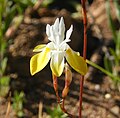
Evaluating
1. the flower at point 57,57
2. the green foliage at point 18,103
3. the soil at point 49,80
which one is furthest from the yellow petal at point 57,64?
the soil at point 49,80

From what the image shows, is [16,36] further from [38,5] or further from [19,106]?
[19,106]

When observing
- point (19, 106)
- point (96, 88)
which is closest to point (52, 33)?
point (19, 106)

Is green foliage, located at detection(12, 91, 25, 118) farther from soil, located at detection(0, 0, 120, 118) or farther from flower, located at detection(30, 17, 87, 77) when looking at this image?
flower, located at detection(30, 17, 87, 77)

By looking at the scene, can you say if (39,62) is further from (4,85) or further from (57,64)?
(4,85)

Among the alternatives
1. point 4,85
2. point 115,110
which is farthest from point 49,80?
point 115,110

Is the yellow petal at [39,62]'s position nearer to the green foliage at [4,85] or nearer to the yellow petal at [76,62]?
the yellow petal at [76,62]

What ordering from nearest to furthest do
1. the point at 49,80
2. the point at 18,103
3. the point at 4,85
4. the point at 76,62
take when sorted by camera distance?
the point at 76,62
the point at 18,103
the point at 4,85
the point at 49,80

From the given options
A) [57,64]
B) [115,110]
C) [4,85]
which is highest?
[57,64]
